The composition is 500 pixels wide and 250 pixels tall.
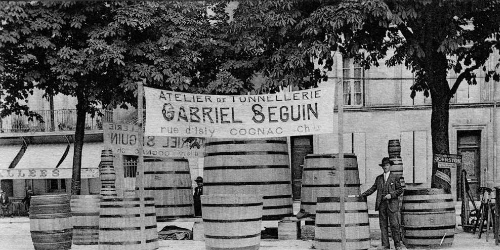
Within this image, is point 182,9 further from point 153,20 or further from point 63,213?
point 63,213

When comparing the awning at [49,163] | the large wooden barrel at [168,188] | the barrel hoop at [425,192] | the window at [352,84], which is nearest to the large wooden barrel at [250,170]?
the large wooden barrel at [168,188]

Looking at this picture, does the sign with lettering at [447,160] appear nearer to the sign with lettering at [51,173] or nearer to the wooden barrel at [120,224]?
the wooden barrel at [120,224]

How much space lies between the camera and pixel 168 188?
13.0 metres

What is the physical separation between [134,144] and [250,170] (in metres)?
2.69

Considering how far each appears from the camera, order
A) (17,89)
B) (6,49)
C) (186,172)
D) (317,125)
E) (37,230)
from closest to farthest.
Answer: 1. (317,125)
2. (37,230)
3. (186,172)
4. (6,49)
5. (17,89)

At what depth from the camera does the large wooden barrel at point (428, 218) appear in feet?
36.3

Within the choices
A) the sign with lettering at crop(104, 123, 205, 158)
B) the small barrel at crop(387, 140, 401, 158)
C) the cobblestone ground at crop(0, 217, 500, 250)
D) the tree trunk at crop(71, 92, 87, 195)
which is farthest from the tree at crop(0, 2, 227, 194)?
the small barrel at crop(387, 140, 401, 158)

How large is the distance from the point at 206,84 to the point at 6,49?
4.61 m

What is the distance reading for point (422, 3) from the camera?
12.0 meters

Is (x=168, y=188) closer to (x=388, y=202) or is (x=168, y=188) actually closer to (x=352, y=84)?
(x=388, y=202)

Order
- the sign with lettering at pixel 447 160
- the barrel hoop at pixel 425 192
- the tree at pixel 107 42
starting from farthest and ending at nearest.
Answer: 1. the tree at pixel 107 42
2. the sign with lettering at pixel 447 160
3. the barrel hoop at pixel 425 192

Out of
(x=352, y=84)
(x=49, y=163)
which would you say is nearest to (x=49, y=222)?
(x=49, y=163)

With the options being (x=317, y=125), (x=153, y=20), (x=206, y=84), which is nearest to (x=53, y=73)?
(x=153, y=20)

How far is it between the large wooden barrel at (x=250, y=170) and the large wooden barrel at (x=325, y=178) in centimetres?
45
